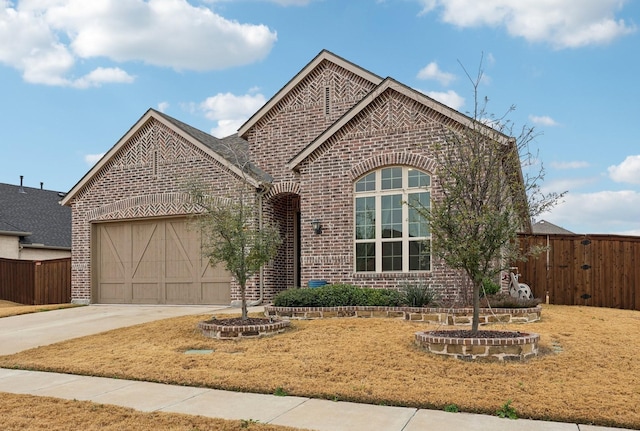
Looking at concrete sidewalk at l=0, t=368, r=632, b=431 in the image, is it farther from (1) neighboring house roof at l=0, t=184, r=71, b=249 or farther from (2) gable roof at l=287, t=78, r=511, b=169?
(1) neighboring house roof at l=0, t=184, r=71, b=249

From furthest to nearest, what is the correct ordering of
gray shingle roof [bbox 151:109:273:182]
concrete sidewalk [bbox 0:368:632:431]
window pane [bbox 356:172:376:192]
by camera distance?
1. gray shingle roof [bbox 151:109:273:182]
2. window pane [bbox 356:172:376:192]
3. concrete sidewalk [bbox 0:368:632:431]

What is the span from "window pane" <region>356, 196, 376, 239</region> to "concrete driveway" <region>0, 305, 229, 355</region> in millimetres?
4479

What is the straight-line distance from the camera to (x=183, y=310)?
16266mm

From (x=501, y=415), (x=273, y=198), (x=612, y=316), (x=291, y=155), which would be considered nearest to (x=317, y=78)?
(x=291, y=155)

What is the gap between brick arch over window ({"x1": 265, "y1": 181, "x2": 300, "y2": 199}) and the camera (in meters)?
17.2

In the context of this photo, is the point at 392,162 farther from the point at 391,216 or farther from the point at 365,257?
the point at 365,257

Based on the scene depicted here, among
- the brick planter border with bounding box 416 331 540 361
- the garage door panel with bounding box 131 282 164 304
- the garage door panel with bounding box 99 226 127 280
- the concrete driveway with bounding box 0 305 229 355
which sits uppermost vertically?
the garage door panel with bounding box 99 226 127 280

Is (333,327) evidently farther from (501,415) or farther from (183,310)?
(183,310)

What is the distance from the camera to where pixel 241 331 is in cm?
1072

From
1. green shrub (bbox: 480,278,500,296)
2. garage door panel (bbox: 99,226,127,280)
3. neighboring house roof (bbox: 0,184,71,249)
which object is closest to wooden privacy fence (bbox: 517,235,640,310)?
green shrub (bbox: 480,278,500,296)

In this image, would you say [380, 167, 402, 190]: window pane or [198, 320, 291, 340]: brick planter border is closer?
[198, 320, 291, 340]: brick planter border

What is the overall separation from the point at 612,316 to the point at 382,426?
9.32m

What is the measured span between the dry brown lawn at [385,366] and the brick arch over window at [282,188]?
6164 millimetres

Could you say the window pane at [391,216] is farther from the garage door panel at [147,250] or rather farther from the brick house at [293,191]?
the garage door panel at [147,250]
